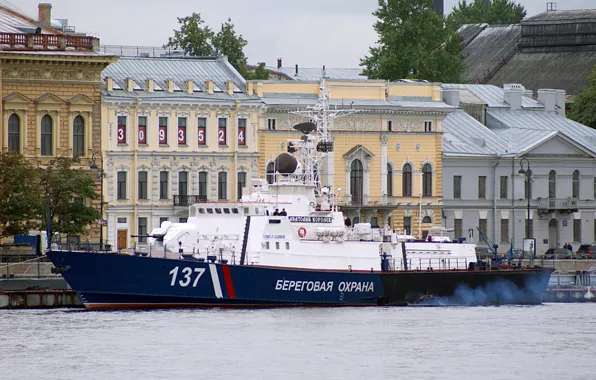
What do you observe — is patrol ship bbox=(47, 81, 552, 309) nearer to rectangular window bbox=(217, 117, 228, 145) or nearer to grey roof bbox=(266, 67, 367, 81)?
rectangular window bbox=(217, 117, 228, 145)

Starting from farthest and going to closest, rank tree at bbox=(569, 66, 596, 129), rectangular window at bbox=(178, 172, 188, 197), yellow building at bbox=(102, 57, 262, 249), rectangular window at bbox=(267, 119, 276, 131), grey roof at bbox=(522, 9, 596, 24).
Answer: grey roof at bbox=(522, 9, 596, 24) → tree at bbox=(569, 66, 596, 129) → rectangular window at bbox=(267, 119, 276, 131) → rectangular window at bbox=(178, 172, 188, 197) → yellow building at bbox=(102, 57, 262, 249)

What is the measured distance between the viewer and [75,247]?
91500 mm

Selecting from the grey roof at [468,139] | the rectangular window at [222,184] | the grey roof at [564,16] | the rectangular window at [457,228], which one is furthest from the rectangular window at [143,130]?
the grey roof at [564,16]

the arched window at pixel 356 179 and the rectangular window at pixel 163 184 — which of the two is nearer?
the rectangular window at pixel 163 184

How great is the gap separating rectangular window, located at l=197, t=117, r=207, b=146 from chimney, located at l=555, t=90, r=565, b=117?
2794 cm

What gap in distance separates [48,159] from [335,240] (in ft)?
79.4

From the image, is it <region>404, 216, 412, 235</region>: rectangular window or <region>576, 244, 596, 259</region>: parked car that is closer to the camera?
<region>576, 244, 596, 259</region>: parked car

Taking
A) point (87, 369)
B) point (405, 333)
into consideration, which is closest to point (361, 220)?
point (405, 333)

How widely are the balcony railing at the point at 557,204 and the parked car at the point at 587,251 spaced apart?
128 inches

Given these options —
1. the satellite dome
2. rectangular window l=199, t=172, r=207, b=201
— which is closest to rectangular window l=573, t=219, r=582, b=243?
rectangular window l=199, t=172, r=207, b=201

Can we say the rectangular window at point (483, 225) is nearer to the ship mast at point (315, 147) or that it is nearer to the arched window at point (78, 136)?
the arched window at point (78, 136)

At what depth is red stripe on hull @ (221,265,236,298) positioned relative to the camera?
82250mm

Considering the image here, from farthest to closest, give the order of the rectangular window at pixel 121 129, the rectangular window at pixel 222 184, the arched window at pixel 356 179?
the arched window at pixel 356 179
the rectangular window at pixel 222 184
the rectangular window at pixel 121 129

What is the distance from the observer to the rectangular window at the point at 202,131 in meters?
112
